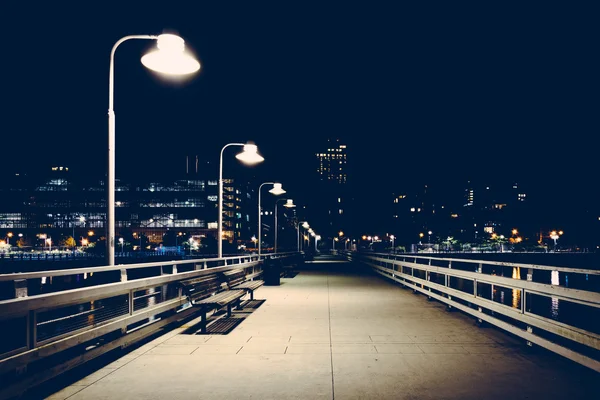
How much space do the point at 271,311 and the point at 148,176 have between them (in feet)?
546

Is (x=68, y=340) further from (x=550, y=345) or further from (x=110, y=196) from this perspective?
(x=550, y=345)

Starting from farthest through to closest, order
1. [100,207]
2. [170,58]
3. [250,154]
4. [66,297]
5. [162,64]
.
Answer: [100,207] → [250,154] → [162,64] → [170,58] → [66,297]

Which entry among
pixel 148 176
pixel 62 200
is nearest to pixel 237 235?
pixel 148 176

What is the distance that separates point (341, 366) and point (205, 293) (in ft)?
15.4

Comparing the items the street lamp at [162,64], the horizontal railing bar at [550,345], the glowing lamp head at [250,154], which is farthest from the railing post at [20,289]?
the glowing lamp head at [250,154]

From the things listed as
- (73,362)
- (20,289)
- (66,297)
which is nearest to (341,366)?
(73,362)

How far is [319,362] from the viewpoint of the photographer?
6938 millimetres

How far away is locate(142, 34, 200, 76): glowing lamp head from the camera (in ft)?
27.0

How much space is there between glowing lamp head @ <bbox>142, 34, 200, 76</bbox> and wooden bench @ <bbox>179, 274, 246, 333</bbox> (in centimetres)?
398

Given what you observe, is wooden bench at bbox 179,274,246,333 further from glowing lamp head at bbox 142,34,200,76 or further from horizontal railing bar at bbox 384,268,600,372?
horizontal railing bar at bbox 384,268,600,372

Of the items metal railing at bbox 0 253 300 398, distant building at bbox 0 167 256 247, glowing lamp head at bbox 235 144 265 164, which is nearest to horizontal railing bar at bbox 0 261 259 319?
metal railing at bbox 0 253 300 398

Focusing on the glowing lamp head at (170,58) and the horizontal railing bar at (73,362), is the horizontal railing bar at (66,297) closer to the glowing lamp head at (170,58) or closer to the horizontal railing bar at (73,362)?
the horizontal railing bar at (73,362)

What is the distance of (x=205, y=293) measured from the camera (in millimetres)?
10555

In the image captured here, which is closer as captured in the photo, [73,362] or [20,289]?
[20,289]
